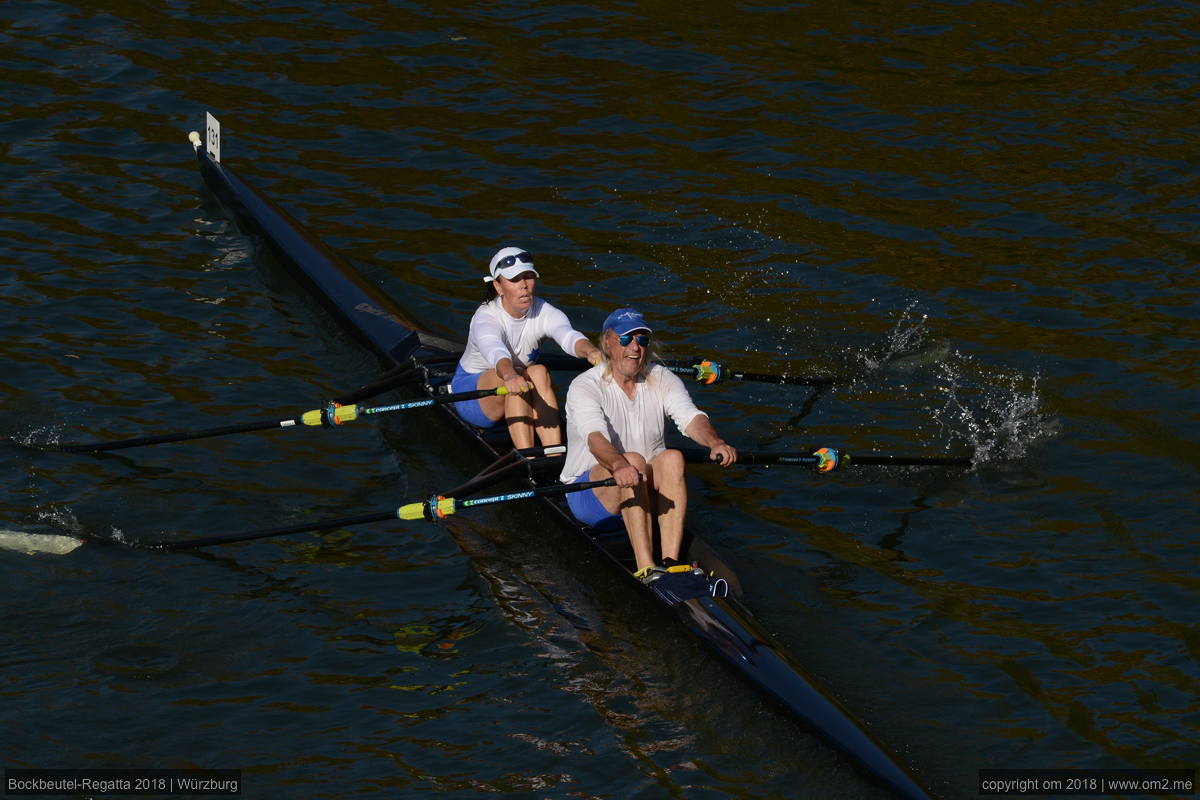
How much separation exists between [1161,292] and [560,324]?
6.50 meters

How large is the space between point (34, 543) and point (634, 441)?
435 centimetres

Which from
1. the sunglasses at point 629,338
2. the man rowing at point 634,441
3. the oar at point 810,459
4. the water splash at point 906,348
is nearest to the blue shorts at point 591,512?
the man rowing at point 634,441

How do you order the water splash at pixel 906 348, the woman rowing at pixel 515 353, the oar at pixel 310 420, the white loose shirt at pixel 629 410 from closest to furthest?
the white loose shirt at pixel 629 410 < the woman rowing at pixel 515 353 < the oar at pixel 310 420 < the water splash at pixel 906 348

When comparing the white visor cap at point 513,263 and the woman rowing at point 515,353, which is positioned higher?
the white visor cap at point 513,263

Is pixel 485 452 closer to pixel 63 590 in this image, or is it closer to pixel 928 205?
pixel 63 590

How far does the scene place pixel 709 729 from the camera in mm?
8352

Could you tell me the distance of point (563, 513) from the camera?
10.2 m

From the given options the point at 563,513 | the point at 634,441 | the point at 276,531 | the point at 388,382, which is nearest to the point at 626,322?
the point at 634,441

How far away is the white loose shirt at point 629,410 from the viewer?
382 inches

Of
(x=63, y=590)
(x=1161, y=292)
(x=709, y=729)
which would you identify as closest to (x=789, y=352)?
(x=1161, y=292)

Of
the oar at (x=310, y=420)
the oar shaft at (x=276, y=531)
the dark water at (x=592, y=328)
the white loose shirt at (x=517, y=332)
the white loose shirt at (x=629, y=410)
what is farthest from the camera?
the white loose shirt at (x=517, y=332)

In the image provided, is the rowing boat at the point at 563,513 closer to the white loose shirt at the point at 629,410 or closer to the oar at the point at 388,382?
the oar at the point at 388,382

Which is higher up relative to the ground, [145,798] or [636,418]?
[636,418]

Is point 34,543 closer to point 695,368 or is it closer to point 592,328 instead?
point 695,368
